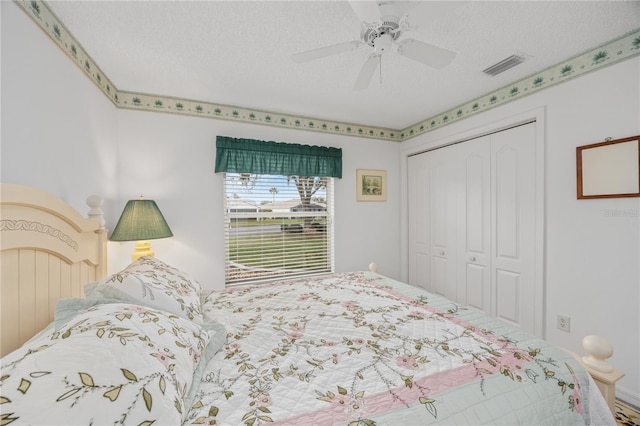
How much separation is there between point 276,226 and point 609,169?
114 inches

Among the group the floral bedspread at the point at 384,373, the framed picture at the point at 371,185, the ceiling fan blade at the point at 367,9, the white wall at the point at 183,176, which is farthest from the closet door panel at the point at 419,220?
the ceiling fan blade at the point at 367,9

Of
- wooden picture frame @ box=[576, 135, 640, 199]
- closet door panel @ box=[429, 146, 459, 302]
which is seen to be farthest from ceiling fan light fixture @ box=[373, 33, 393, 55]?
closet door panel @ box=[429, 146, 459, 302]

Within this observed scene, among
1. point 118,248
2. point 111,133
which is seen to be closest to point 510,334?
point 118,248

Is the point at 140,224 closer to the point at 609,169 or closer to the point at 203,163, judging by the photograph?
the point at 203,163

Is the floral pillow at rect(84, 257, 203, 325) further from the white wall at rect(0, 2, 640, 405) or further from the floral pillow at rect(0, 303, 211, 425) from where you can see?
the white wall at rect(0, 2, 640, 405)

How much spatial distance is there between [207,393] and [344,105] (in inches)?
108

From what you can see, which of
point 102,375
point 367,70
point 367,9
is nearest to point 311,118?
point 367,70

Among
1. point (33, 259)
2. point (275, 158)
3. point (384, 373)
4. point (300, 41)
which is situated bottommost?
point (384, 373)

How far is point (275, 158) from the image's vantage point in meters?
3.07

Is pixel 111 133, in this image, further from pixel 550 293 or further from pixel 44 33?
pixel 550 293

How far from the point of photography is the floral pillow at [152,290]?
1.17 m

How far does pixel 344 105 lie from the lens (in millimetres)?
2904

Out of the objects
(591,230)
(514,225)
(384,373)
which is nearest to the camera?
(384,373)

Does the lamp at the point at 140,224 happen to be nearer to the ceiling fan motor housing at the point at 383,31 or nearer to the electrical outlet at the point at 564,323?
the ceiling fan motor housing at the point at 383,31
